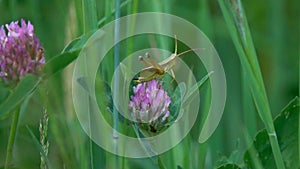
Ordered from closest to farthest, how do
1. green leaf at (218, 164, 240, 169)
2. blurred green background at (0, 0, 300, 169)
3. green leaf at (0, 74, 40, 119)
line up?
green leaf at (0, 74, 40, 119)
green leaf at (218, 164, 240, 169)
blurred green background at (0, 0, 300, 169)

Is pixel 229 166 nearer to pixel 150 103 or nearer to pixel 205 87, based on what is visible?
pixel 150 103

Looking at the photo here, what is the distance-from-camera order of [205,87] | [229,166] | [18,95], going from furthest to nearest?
[205,87], [229,166], [18,95]

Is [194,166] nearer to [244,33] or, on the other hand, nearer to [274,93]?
[244,33]

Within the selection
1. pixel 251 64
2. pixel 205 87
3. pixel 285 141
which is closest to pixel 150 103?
pixel 251 64

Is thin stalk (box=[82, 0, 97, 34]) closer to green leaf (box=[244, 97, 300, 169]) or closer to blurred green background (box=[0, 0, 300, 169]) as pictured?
blurred green background (box=[0, 0, 300, 169])

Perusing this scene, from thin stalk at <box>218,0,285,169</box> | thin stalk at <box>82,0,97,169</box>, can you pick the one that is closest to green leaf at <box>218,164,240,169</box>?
thin stalk at <box>218,0,285,169</box>

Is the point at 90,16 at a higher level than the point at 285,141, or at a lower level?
higher

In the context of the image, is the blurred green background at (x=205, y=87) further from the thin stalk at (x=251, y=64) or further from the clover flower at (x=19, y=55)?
the thin stalk at (x=251, y=64)
